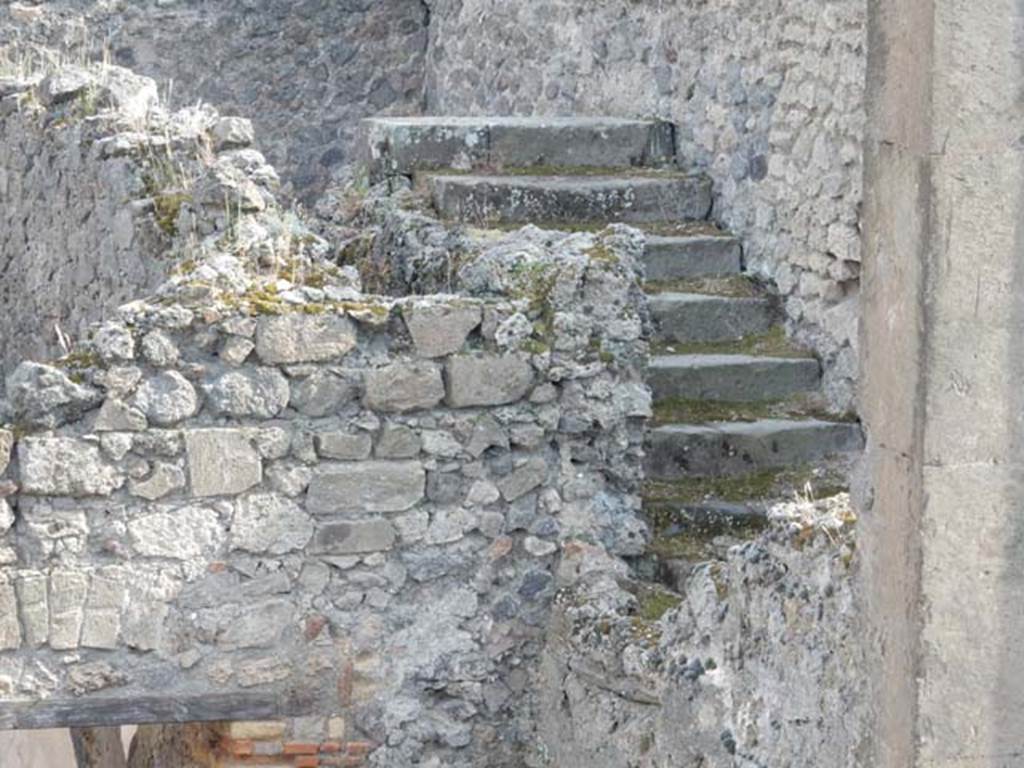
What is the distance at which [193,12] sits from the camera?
44.2 feet

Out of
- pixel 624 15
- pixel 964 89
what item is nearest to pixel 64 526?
pixel 964 89

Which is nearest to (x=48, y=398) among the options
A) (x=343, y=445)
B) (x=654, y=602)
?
(x=343, y=445)

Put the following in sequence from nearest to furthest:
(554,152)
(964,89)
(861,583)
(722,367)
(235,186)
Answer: (964,89), (861,583), (235,186), (722,367), (554,152)

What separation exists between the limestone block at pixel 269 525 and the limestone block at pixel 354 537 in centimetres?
4

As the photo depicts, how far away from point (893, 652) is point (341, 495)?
2.27 meters

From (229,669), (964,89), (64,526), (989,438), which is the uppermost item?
(964,89)

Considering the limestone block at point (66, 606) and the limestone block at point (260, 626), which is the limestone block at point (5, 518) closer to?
the limestone block at point (66, 606)

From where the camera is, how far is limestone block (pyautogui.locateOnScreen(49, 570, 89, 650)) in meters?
6.71

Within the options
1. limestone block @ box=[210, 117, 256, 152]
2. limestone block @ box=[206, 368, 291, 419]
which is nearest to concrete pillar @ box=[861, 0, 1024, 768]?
limestone block @ box=[206, 368, 291, 419]

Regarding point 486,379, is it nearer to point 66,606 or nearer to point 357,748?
point 357,748

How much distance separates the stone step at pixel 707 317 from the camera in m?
8.82

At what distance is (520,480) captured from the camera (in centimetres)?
704

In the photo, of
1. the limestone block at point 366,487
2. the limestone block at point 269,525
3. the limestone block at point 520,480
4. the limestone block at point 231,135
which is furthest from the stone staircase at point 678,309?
the limestone block at point 231,135

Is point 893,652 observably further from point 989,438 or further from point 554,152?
point 554,152
